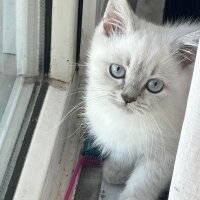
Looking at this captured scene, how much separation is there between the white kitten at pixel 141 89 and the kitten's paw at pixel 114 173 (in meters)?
0.08

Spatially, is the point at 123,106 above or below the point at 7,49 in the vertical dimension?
below

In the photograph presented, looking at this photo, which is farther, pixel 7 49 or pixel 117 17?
pixel 7 49

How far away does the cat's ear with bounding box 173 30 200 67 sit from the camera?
892 mm

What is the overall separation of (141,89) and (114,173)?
0.34 m

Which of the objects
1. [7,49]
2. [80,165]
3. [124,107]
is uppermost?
[7,49]

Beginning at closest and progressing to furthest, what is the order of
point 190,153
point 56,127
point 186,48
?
point 190,153, point 186,48, point 56,127

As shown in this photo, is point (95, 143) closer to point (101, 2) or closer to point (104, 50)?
point (104, 50)

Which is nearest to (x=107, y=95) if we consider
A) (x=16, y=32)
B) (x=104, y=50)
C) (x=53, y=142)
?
(x=104, y=50)

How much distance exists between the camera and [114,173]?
118cm

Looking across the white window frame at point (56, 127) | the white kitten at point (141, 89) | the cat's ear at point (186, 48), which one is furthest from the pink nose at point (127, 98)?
the white window frame at point (56, 127)

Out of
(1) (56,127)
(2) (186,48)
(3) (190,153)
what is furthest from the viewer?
(1) (56,127)

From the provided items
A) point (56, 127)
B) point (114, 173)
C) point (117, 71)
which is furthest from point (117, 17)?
point (114, 173)

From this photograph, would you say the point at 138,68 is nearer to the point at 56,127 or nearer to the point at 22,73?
the point at 56,127

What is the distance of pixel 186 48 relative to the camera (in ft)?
3.05
